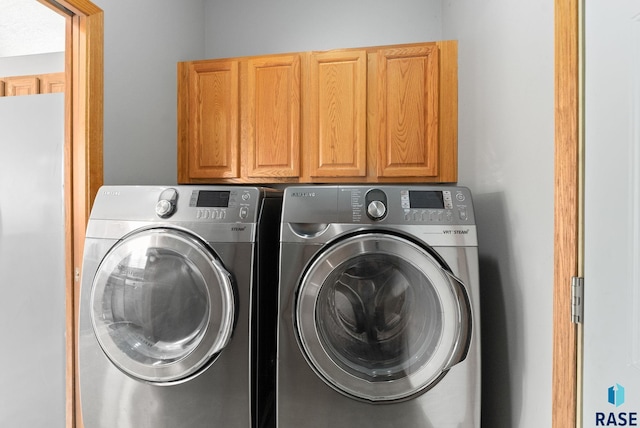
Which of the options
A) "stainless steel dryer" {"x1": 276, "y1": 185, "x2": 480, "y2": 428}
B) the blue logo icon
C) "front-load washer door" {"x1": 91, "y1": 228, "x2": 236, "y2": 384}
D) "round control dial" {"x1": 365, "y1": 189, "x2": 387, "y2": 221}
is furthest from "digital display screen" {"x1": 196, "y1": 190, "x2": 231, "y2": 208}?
the blue logo icon

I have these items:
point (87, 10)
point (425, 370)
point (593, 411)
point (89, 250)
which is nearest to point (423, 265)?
point (425, 370)

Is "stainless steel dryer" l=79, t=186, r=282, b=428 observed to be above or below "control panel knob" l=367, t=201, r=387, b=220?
below

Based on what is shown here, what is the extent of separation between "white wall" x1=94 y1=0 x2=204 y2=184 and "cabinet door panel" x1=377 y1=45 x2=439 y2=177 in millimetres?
1197

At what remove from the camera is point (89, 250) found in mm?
1260

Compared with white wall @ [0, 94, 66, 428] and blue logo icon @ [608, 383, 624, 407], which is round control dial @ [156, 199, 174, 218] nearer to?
white wall @ [0, 94, 66, 428]

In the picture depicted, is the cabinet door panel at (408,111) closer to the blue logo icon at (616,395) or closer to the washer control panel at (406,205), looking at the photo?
the washer control panel at (406,205)

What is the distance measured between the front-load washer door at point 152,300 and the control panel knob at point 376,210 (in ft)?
1.85

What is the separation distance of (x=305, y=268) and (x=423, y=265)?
1.31 ft

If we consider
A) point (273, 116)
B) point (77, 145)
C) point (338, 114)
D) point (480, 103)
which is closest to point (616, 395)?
point (480, 103)

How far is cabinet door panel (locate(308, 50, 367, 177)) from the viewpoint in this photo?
70.5 inches

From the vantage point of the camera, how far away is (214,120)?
194cm

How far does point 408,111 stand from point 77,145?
5.10ft

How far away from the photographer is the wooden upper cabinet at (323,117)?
1.74m

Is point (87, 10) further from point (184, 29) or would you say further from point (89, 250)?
point (89, 250)
